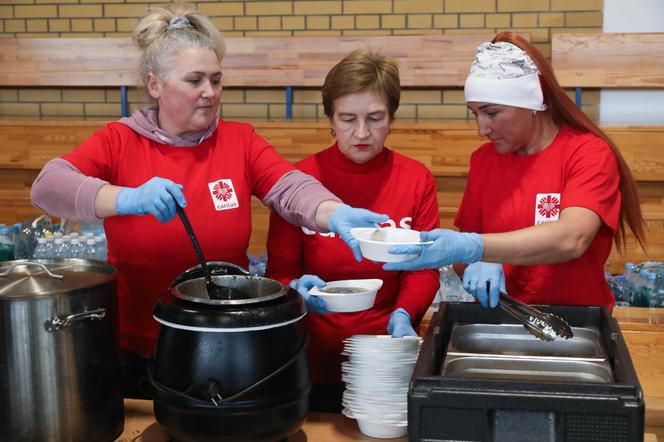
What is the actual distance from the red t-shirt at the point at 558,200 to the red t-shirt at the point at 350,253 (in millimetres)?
224

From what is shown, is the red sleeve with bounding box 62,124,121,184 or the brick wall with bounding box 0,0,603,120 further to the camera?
the brick wall with bounding box 0,0,603,120

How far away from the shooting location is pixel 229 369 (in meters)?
1.60

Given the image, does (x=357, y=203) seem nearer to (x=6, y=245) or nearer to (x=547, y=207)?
(x=547, y=207)

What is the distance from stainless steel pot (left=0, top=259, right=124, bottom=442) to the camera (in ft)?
5.32

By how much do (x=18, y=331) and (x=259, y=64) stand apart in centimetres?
350

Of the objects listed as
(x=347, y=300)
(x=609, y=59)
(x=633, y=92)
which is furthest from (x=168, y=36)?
(x=633, y=92)

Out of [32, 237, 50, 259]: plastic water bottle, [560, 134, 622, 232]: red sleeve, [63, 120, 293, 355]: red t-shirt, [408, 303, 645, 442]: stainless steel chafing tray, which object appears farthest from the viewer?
[32, 237, 50, 259]: plastic water bottle

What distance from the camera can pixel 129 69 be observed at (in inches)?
198

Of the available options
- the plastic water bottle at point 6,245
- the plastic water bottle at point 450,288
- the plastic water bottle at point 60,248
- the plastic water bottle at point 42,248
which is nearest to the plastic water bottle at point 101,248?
the plastic water bottle at point 60,248

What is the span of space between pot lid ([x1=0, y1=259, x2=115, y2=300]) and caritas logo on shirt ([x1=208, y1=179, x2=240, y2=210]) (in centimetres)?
48

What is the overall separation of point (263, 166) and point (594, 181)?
3.03 feet

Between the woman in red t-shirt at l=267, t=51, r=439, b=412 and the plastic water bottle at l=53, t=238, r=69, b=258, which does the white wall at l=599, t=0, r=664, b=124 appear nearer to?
the woman in red t-shirt at l=267, t=51, r=439, b=412

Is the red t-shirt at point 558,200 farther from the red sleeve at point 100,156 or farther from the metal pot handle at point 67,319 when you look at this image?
the metal pot handle at point 67,319

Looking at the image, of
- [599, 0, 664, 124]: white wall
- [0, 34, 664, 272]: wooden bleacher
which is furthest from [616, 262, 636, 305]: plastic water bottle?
[599, 0, 664, 124]: white wall
